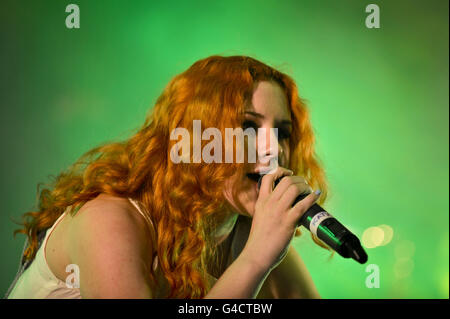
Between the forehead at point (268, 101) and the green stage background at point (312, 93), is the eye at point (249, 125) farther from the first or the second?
the green stage background at point (312, 93)

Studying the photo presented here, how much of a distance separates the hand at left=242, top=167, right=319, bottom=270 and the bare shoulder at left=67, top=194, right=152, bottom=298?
0.73 feet

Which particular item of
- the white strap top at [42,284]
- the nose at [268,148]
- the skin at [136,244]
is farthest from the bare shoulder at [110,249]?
the nose at [268,148]

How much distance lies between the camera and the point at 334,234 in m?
0.76

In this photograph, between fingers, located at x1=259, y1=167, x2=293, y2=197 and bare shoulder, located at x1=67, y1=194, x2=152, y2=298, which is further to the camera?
fingers, located at x1=259, y1=167, x2=293, y2=197

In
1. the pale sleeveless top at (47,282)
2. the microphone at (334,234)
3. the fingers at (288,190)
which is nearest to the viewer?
the microphone at (334,234)

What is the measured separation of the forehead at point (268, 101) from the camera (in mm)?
1061

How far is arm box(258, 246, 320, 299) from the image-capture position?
4.43 feet

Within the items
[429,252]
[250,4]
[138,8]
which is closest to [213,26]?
[250,4]

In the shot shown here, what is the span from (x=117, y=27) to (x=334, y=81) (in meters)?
0.95

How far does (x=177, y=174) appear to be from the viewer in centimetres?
104

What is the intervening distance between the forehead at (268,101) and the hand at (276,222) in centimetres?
25

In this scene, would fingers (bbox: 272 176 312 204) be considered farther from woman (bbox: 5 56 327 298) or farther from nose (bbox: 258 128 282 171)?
nose (bbox: 258 128 282 171)

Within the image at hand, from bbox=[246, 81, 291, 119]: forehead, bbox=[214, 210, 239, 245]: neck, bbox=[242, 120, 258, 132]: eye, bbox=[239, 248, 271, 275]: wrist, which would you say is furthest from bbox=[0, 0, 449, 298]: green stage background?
bbox=[239, 248, 271, 275]: wrist

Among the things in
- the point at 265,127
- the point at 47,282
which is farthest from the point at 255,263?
the point at 47,282
